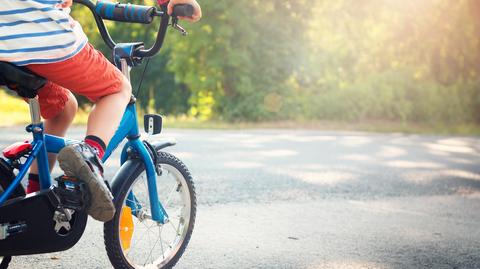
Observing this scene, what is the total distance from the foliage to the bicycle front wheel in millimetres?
12418

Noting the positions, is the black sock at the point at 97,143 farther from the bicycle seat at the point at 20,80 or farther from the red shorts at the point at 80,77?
the bicycle seat at the point at 20,80

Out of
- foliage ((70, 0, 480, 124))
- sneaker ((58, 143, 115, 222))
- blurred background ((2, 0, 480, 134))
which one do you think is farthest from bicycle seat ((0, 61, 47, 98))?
foliage ((70, 0, 480, 124))

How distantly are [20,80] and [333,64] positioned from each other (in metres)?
19.7

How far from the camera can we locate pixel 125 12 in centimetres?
291

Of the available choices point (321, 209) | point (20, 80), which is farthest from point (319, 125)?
point (20, 80)

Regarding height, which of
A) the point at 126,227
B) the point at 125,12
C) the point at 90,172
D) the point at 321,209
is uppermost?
the point at 125,12

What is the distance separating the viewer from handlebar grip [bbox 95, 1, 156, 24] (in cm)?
288

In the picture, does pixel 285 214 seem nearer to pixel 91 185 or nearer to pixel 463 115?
pixel 91 185

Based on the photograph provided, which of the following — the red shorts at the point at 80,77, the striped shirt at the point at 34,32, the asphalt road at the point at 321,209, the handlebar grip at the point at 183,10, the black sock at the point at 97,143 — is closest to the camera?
the striped shirt at the point at 34,32

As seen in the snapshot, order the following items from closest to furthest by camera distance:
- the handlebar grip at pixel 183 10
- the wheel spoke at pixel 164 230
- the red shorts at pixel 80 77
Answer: the red shorts at pixel 80 77 → the handlebar grip at pixel 183 10 → the wheel spoke at pixel 164 230

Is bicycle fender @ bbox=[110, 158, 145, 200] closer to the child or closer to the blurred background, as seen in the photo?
the child

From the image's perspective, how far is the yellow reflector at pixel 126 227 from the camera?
312cm

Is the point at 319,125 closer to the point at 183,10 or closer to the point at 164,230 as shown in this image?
the point at 164,230

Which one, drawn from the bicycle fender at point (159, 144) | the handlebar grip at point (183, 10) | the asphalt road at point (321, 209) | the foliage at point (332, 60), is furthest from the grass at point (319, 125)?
the handlebar grip at point (183, 10)
